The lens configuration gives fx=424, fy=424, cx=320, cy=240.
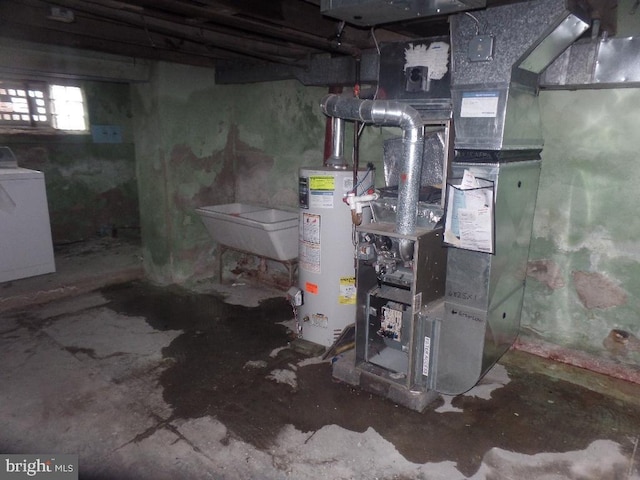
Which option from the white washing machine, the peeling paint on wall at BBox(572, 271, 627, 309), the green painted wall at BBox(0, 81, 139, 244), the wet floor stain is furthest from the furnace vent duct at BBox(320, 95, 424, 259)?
the green painted wall at BBox(0, 81, 139, 244)

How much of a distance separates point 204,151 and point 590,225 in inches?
135

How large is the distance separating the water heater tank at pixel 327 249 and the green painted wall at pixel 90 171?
165 inches

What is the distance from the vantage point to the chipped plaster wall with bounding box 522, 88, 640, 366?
2525mm

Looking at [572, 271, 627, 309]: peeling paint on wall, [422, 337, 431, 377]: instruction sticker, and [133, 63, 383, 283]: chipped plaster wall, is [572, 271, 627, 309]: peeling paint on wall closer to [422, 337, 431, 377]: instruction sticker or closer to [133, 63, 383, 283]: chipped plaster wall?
[422, 337, 431, 377]: instruction sticker

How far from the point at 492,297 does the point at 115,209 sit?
5668 millimetres

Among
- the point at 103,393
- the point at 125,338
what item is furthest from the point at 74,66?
the point at 103,393

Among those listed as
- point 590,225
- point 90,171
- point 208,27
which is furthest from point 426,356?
point 90,171

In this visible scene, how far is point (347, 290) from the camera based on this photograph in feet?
9.95

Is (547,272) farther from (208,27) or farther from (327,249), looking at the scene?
(208,27)

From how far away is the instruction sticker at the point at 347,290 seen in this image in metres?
3.02

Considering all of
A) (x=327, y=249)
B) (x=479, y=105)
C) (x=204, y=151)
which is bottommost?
(x=327, y=249)

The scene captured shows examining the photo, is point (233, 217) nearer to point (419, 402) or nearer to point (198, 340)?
point (198, 340)

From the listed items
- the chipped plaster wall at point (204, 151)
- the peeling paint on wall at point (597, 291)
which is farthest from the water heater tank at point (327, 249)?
the peeling paint on wall at point (597, 291)

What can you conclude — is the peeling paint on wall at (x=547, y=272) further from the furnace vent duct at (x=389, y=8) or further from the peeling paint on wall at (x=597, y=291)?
the furnace vent duct at (x=389, y=8)
